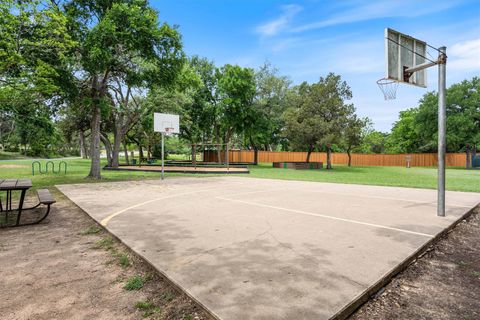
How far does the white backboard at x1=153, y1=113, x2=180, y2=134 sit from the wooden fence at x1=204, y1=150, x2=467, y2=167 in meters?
20.2

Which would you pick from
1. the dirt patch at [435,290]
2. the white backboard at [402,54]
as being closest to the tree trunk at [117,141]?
the white backboard at [402,54]

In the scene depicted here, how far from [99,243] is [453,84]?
38681mm

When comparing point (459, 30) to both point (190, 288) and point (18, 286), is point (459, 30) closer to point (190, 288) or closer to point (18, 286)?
point (190, 288)

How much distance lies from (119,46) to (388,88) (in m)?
10.2

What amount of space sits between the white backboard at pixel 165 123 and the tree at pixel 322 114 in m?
11.6

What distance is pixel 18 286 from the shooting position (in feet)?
8.09

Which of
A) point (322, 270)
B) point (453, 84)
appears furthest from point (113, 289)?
point (453, 84)

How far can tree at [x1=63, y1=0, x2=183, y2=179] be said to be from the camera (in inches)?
398

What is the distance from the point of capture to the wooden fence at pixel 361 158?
3519cm

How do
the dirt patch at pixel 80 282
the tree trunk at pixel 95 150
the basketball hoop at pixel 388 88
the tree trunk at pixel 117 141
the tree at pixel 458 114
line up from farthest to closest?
the tree at pixel 458 114, the tree trunk at pixel 117 141, the tree trunk at pixel 95 150, the basketball hoop at pixel 388 88, the dirt patch at pixel 80 282

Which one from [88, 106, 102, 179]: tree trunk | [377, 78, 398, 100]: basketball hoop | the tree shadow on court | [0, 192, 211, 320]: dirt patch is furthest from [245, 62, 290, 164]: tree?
the tree shadow on court

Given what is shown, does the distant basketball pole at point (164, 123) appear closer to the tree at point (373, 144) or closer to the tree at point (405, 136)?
the tree at point (405, 136)

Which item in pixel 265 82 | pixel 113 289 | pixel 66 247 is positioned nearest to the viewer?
pixel 113 289

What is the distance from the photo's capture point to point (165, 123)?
1450cm
